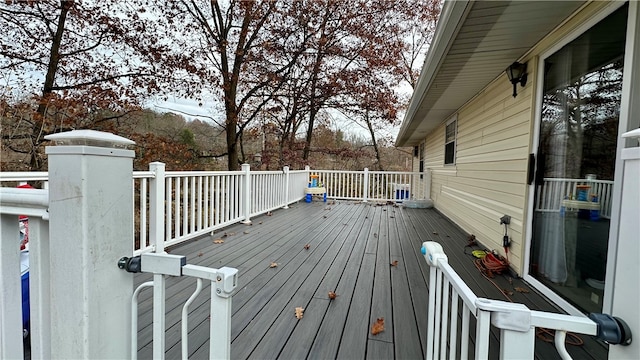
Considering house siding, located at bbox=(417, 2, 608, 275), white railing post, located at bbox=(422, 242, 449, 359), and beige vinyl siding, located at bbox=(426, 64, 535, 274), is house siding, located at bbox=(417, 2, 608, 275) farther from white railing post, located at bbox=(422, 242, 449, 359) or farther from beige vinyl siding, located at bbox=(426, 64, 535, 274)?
white railing post, located at bbox=(422, 242, 449, 359)

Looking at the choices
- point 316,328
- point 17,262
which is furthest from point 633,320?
point 17,262

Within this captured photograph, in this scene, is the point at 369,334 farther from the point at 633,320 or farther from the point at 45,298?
the point at 45,298

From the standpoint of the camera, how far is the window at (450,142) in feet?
18.4

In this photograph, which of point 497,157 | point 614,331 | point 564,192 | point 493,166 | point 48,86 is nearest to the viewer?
point 614,331

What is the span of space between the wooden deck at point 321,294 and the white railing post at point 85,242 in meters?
0.75

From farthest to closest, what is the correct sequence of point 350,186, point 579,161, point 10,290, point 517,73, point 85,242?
point 350,186, point 517,73, point 579,161, point 10,290, point 85,242

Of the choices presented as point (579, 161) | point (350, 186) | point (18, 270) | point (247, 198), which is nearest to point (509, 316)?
point (18, 270)

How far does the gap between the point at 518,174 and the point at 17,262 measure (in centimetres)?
360

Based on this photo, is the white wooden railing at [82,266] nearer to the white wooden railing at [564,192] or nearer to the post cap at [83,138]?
the post cap at [83,138]

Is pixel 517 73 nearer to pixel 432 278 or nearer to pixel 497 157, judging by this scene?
pixel 497 157

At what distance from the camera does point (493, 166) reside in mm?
3545

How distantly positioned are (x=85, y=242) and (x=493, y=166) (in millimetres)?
3961

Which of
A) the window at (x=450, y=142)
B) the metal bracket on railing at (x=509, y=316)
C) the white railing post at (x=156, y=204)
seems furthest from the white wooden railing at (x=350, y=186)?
the metal bracket on railing at (x=509, y=316)

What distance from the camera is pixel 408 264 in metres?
3.02
